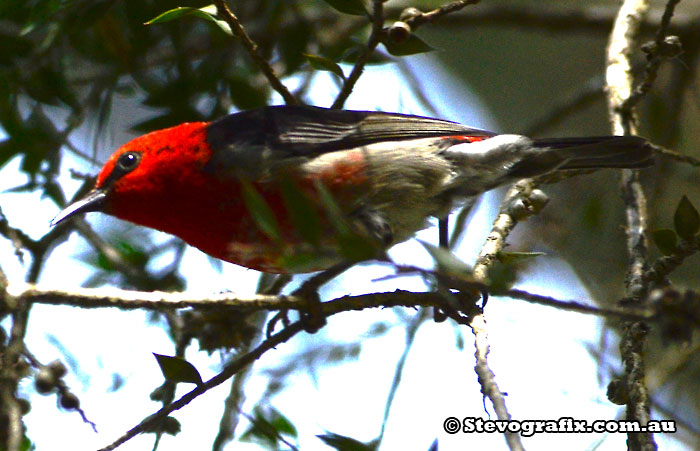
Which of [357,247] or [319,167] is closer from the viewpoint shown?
[357,247]

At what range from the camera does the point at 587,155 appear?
3443 millimetres

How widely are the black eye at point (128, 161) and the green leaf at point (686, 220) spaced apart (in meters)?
2.25

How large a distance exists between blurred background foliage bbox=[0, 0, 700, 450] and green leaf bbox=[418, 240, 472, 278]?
1.50 m

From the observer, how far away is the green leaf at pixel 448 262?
1837 mm

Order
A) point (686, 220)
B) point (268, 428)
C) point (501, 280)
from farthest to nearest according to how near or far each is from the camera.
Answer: point (268, 428), point (686, 220), point (501, 280)

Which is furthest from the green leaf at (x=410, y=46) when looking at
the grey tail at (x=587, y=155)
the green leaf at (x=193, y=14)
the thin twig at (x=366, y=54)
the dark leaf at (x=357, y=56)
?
the grey tail at (x=587, y=155)

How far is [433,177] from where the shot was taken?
3.61m

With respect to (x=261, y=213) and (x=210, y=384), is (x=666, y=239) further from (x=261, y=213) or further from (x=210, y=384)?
(x=210, y=384)

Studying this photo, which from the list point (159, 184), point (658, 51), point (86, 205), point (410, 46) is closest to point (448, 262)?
point (410, 46)

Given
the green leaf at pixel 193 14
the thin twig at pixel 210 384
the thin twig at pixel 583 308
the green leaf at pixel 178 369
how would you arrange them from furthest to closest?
the green leaf at pixel 193 14
the green leaf at pixel 178 369
the thin twig at pixel 210 384
the thin twig at pixel 583 308

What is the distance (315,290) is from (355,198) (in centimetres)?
68

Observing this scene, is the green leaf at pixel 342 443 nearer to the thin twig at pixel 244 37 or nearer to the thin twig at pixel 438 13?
the thin twig at pixel 244 37

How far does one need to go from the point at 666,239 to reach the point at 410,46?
3.82ft

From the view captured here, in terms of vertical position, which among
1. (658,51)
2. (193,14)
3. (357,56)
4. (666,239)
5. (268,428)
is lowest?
(268,428)
